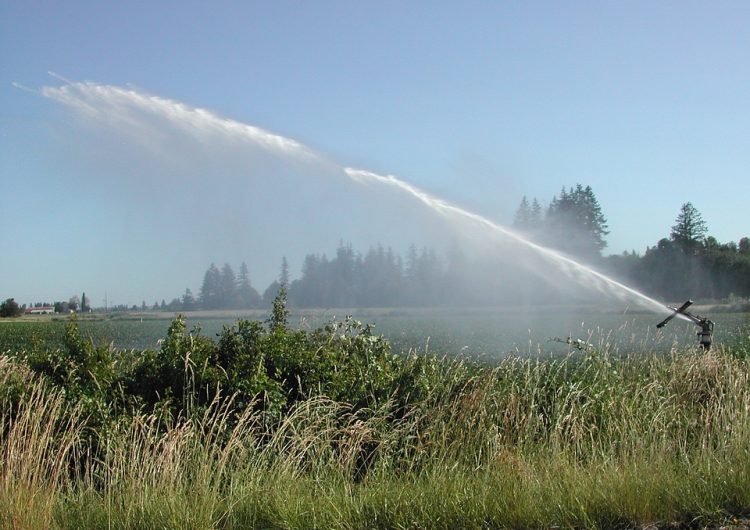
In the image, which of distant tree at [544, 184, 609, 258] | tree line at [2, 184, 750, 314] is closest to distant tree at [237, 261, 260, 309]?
tree line at [2, 184, 750, 314]

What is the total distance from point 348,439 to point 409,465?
911mm

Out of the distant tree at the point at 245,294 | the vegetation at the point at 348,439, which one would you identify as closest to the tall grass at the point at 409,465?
the vegetation at the point at 348,439

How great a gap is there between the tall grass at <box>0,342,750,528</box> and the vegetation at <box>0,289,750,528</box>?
26 millimetres

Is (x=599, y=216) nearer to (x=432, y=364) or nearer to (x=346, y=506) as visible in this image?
(x=432, y=364)

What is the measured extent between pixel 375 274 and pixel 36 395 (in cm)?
2010

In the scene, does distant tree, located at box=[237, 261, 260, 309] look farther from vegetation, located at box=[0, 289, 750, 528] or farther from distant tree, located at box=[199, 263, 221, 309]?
vegetation, located at box=[0, 289, 750, 528]

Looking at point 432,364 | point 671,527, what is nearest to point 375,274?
point 432,364

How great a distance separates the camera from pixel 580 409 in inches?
381

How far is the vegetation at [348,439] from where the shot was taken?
6172 mm

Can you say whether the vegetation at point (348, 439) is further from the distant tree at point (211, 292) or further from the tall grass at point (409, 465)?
the distant tree at point (211, 292)

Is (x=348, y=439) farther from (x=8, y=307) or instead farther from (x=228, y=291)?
(x=8, y=307)

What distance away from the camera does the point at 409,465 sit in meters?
8.26

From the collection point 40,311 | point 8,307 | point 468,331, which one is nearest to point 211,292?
point 468,331

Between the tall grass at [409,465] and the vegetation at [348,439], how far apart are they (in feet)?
0.09
